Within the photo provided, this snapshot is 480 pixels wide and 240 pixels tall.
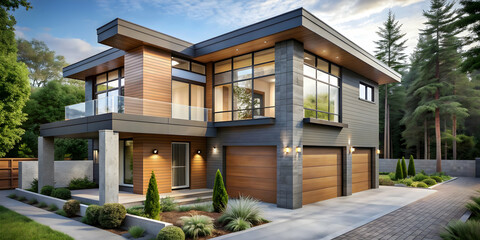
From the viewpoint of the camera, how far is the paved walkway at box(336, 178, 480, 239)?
7703 millimetres

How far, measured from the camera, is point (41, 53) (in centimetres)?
3747

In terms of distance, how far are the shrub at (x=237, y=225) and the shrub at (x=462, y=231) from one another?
473 cm

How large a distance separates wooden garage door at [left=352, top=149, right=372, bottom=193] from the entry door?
856cm

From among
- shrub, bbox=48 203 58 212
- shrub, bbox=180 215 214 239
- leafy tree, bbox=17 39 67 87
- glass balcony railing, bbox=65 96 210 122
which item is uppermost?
leafy tree, bbox=17 39 67 87

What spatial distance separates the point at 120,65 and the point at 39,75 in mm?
28438

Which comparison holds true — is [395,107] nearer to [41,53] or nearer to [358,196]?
[358,196]

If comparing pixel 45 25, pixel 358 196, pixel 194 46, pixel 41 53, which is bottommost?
pixel 358 196

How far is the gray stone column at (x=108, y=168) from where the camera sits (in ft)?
33.2

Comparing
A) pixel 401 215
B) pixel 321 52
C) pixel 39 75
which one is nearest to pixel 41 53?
pixel 39 75

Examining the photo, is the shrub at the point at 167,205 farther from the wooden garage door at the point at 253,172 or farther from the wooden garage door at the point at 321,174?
the wooden garage door at the point at 321,174

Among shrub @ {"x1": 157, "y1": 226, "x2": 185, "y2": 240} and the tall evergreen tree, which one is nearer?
shrub @ {"x1": 157, "y1": 226, "x2": 185, "y2": 240}

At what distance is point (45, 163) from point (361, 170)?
1601 cm

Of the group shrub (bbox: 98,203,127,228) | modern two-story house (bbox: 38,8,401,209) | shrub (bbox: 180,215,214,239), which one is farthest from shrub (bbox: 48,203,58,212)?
shrub (bbox: 180,215,214,239)

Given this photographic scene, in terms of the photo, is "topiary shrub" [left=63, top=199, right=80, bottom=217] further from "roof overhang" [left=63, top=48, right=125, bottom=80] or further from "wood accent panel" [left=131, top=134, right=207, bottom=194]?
"roof overhang" [left=63, top=48, right=125, bottom=80]
